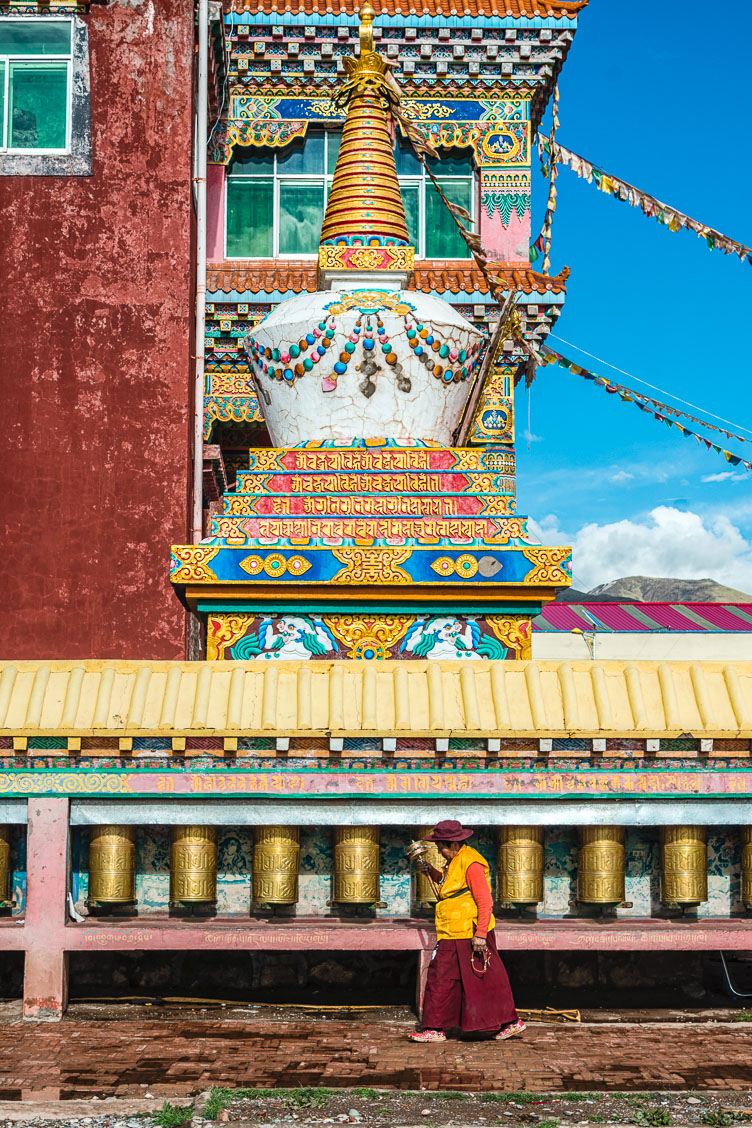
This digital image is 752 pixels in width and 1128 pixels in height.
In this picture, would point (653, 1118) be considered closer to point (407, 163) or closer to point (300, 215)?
point (300, 215)

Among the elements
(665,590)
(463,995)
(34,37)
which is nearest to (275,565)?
(463,995)

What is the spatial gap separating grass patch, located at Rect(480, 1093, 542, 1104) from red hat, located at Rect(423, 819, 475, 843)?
136 cm

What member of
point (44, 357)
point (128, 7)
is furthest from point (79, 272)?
point (128, 7)

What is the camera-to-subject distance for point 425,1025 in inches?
247

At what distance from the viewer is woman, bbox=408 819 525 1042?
6.22m

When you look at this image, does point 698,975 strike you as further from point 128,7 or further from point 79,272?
point 128,7

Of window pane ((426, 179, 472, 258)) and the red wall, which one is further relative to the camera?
window pane ((426, 179, 472, 258))

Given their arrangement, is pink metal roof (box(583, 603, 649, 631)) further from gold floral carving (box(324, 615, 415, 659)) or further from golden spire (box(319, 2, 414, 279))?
gold floral carving (box(324, 615, 415, 659))

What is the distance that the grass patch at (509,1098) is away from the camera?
5246 millimetres

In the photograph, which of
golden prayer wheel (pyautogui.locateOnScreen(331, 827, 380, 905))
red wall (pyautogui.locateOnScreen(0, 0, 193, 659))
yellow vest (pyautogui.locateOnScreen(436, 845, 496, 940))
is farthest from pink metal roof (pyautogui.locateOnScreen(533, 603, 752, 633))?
yellow vest (pyautogui.locateOnScreen(436, 845, 496, 940))

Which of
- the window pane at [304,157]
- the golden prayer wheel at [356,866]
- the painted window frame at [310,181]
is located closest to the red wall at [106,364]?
the painted window frame at [310,181]

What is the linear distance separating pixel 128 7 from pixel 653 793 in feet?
32.5

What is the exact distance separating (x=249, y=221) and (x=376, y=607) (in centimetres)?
946

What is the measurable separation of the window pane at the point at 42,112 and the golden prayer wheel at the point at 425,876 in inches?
354
